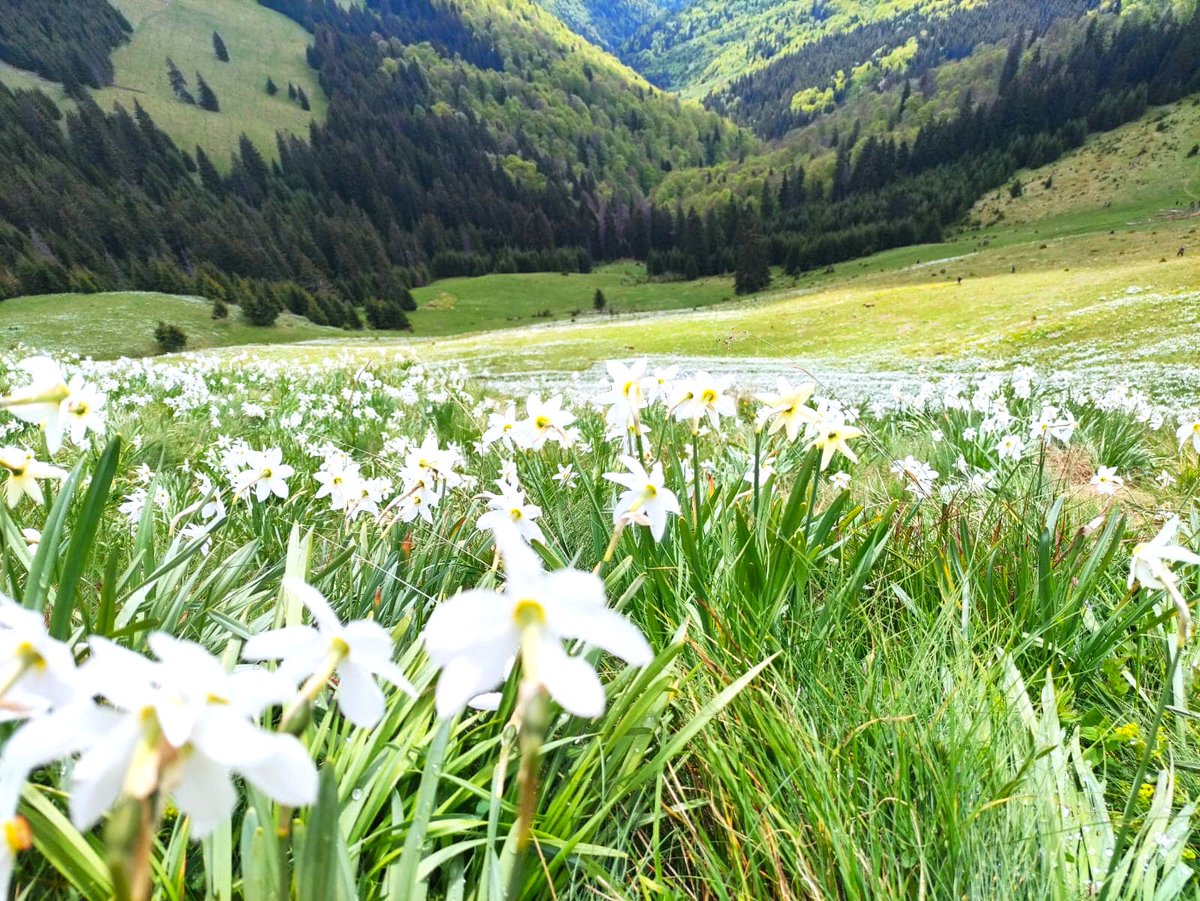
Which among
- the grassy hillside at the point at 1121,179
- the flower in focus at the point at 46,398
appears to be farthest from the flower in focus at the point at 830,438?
the grassy hillside at the point at 1121,179

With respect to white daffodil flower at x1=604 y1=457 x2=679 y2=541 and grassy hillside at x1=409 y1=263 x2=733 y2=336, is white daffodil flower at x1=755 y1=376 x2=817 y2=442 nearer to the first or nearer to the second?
white daffodil flower at x1=604 y1=457 x2=679 y2=541

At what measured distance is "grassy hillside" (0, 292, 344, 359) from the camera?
35875mm

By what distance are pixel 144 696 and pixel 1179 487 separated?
7.18m

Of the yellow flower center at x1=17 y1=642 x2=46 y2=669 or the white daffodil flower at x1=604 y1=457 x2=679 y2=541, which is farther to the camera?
the white daffodil flower at x1=604 y1=457 x2=679 y2=541

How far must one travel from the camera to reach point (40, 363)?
150cm

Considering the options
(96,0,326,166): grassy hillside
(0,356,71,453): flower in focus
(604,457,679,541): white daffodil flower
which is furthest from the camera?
(96,0,326,166): grassy hillside

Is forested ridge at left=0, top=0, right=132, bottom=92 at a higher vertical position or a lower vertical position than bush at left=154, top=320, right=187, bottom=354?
higher

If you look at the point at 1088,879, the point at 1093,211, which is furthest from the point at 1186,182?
the point at 1088,879

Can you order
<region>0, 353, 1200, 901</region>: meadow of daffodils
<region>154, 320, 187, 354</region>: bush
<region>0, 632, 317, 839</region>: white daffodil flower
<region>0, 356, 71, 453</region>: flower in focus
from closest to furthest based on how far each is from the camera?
1. <region>0, 632, 317, 839</region>: white daffodil flower
2. <region>0, 353, 1200, 901</region>: meadow of daffodils
3. <region>0, 356, 71, 453</region>: flower in focus
4. <region>154, 320, 187, 354</region>: bush

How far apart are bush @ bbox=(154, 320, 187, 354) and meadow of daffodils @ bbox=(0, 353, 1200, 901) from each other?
44685 millimetres

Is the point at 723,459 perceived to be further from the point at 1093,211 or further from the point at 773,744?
the point at 1093,211

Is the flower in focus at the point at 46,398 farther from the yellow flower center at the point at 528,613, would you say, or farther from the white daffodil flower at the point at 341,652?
the yellow flower center at the point at 528,613

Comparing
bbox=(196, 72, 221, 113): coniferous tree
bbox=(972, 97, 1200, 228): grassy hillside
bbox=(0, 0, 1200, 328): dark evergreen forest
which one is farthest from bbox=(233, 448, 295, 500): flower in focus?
bbox=(196, 72, 221, 113): coniferous tree

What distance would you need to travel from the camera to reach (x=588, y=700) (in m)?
0.70
